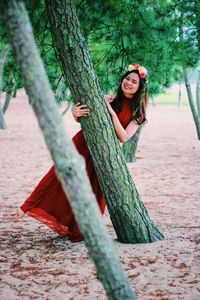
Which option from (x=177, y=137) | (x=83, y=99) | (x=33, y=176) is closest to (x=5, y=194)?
(x=33, y=176)

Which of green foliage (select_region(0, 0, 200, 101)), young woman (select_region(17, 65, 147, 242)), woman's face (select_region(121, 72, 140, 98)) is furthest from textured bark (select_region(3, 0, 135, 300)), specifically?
green foliage (select_region(0, 0, 200, 101))

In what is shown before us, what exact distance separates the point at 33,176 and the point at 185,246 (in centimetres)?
503

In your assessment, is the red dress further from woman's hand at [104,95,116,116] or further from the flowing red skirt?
woman's hand at [104,95,116,116]

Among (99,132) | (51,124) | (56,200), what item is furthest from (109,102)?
(51,124)

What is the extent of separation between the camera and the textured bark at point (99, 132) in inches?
126

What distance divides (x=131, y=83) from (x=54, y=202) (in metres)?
1.40

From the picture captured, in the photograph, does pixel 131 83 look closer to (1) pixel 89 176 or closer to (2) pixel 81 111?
(2) pixel 81 111

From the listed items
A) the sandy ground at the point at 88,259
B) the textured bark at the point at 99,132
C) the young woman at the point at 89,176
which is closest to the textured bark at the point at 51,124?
the sandy ground at the point at 88,259

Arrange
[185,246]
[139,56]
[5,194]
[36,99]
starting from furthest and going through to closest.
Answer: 1. [5,194]
2. [139,56]
3. [185,246]
4. [36,99]

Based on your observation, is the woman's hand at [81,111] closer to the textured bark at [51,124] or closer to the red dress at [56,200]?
the red dress at [56,200]

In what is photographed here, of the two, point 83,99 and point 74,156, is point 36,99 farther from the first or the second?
point 83,99

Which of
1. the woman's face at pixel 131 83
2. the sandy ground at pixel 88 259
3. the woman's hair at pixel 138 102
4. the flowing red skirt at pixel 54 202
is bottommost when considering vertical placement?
the sandy ground at pixel 88 259

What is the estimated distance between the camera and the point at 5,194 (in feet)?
21.3

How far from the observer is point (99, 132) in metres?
3.35
